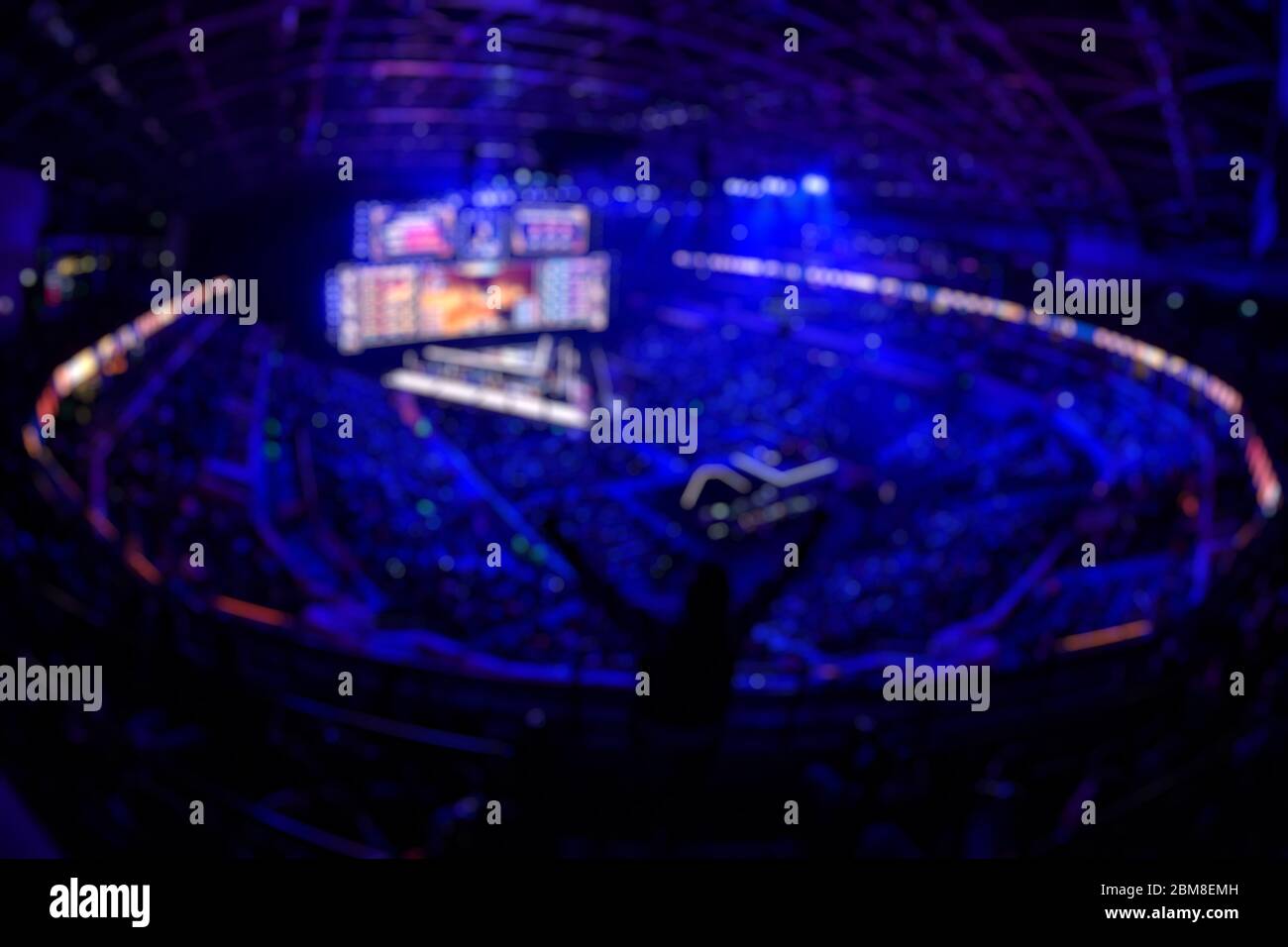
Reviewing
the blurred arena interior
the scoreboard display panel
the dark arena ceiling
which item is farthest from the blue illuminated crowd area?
the dark arena ceiling

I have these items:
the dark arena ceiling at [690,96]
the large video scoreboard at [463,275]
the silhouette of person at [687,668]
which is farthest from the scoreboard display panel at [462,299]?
the silhouette of person at [687,668]

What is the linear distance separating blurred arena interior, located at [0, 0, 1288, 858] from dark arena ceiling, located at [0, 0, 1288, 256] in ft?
0.15

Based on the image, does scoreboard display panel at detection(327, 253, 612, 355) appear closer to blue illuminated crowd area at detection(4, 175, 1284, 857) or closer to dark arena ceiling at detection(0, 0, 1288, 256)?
blue illuminated crowd area at detection(4, 175, 1284, 857)

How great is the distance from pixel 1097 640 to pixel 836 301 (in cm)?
458

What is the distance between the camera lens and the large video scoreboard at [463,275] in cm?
721

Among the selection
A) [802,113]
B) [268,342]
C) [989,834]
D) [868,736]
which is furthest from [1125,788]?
[268,342]

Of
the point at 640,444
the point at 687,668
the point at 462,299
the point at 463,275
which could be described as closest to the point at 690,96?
the point at 463,275

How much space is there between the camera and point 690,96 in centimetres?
740

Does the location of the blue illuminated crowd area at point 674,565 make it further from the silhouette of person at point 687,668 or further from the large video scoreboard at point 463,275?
the large video scoreboard at point 463,275

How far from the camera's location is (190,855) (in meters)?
2.75

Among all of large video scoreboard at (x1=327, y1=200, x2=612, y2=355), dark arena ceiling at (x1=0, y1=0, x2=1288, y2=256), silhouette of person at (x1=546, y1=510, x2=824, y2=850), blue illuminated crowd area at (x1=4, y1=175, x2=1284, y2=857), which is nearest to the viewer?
silhouette of person at (x1=546, y1=510, x2=824, y2=850)

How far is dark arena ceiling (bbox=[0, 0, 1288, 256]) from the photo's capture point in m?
5.38

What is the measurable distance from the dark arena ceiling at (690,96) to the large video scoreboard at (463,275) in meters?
0.47
